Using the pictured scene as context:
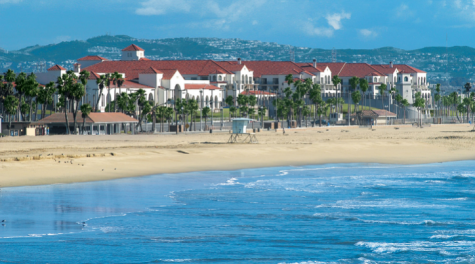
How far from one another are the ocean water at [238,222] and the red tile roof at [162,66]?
429 feet

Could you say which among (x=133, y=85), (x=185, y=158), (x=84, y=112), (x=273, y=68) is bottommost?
(x=185, y=158)

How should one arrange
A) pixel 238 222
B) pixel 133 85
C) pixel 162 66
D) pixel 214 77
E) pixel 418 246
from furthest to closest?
pixel 162 66, pixel 214 77, pixel 133 85, pixel 238 222, pixel 418 246

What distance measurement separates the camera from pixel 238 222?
2078 cm

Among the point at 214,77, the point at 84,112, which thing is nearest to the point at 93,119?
the point at 84,112

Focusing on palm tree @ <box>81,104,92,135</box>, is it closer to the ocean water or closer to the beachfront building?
the beachfront building

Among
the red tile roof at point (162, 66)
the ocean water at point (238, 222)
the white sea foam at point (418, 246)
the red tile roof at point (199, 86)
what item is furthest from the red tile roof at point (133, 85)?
the white sea foam at point (418, 246)

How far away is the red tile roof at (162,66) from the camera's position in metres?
162

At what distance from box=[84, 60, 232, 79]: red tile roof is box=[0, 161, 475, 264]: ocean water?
13062 centimetres

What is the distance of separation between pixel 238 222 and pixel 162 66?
151132mm

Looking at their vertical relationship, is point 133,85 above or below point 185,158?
above

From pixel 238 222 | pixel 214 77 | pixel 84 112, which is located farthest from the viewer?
pixel 214 77

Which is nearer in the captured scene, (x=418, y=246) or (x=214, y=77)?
(x=418, y=246)

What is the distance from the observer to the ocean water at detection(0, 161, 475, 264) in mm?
16562

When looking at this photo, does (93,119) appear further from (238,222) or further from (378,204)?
(238,222)
